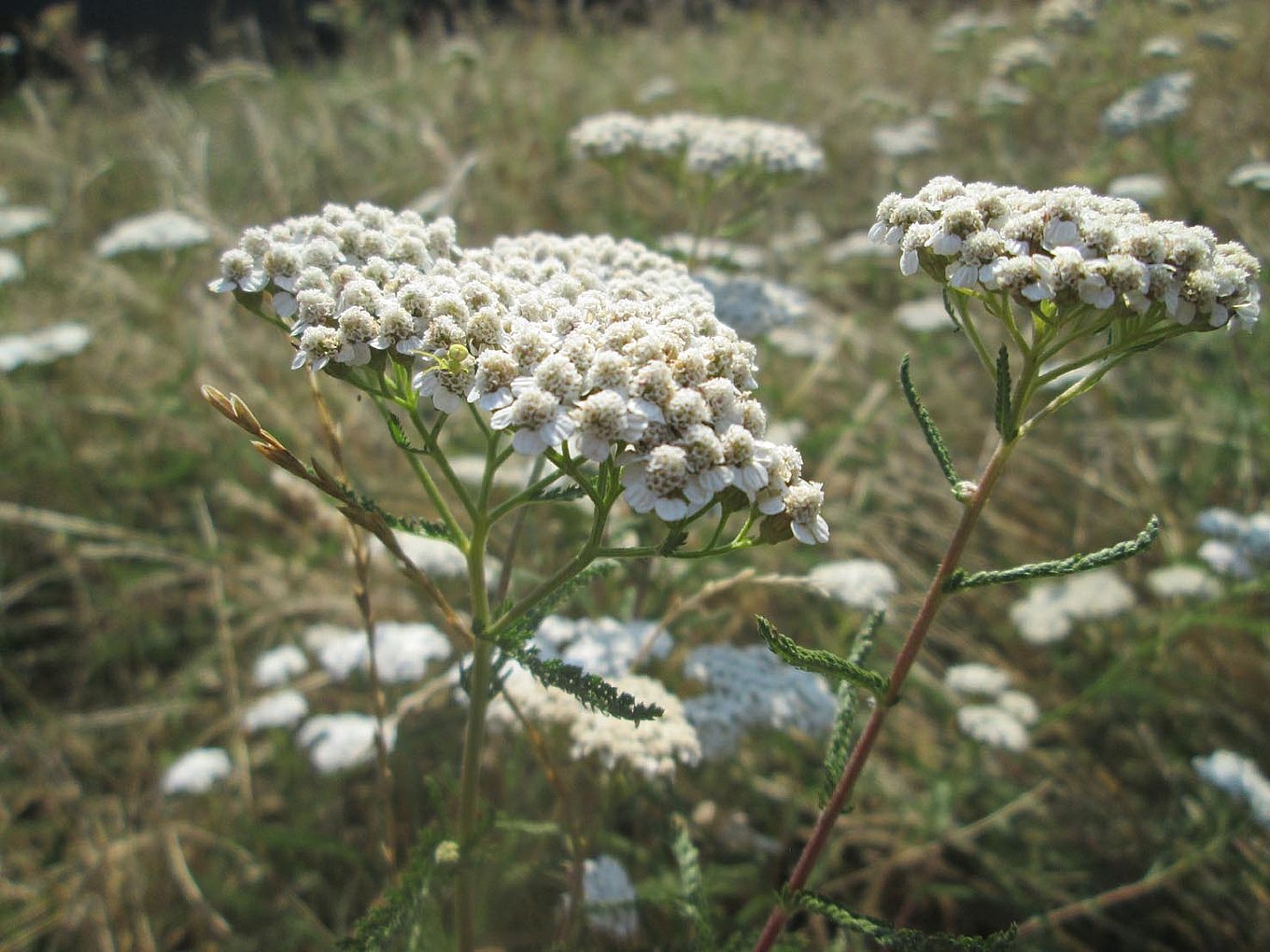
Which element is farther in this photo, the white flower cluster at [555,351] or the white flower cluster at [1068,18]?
the white flower cluster at [1068,18]

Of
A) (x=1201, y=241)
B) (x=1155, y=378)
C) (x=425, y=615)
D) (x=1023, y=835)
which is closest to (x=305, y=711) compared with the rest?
(x=425, y=615)

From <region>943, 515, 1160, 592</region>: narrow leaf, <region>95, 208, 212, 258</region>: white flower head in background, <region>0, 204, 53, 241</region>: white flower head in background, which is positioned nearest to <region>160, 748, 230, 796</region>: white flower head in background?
<region>95, 208, 212, 258</region>: white flower head in background

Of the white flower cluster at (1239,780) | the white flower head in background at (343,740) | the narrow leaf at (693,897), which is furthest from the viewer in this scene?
the white flower head in background at (343,740)

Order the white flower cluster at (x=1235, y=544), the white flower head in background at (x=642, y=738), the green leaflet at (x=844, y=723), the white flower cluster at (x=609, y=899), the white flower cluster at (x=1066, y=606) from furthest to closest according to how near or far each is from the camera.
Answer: the white flower cluster at (x=1066, y=606), the white flower cluster at (x=1235, y=544), the white flower cluster at (x=609, y=899), the white flower head in background at (x=642, y=738), the green leaflet at (x=844, y=723)

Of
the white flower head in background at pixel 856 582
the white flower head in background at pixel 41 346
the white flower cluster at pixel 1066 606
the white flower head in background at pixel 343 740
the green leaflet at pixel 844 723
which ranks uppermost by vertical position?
the green leaflet at pixel 844 723

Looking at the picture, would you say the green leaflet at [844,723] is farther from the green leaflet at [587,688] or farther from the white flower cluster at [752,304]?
the white flower cluster at [752,304]

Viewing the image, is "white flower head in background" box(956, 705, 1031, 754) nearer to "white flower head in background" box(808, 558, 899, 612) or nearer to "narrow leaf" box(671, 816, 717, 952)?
"white flower head in background" box(808, 558, 899, 612)

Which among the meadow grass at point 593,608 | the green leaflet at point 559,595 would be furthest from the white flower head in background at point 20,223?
the green leaflet at point 559,595
